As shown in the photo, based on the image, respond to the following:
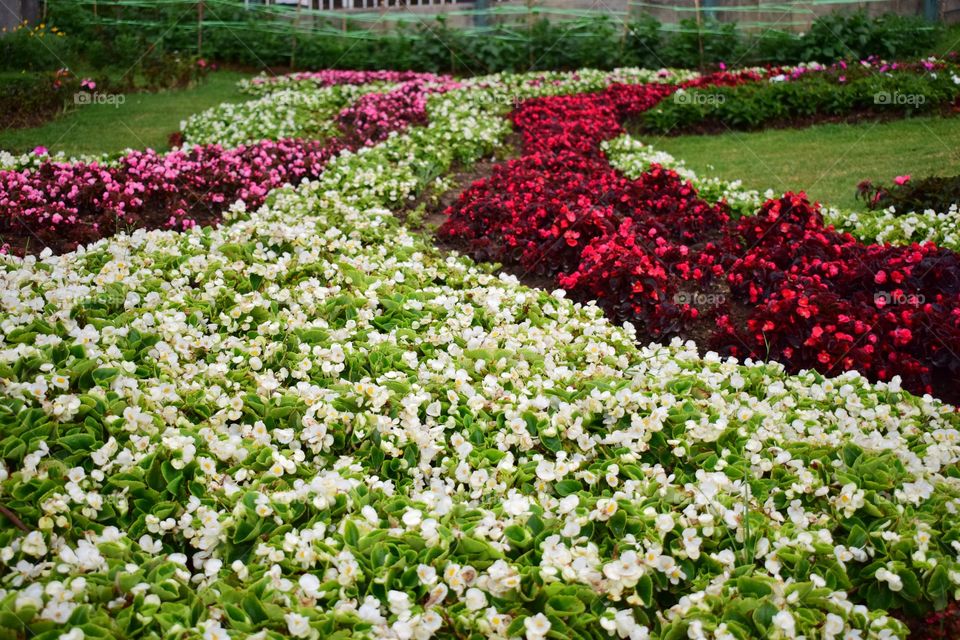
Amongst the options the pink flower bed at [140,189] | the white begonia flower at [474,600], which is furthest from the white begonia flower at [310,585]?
the pink flower bed at [140,189]

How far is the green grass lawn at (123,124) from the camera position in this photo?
31.7 ft

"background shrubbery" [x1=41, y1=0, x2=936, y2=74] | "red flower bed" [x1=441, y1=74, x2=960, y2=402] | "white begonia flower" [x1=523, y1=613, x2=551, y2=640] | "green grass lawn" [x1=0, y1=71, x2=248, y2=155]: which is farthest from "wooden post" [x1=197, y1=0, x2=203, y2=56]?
"white begonia flower" [x1=523, y1=613, x2=551, y2=640]

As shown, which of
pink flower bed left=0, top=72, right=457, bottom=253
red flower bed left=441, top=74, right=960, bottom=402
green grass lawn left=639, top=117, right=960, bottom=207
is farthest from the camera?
green grass lawn left=639, top=117, right=960, bottom=207

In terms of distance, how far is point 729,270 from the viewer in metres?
5.27

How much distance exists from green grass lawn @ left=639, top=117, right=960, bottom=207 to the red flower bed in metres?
2.08

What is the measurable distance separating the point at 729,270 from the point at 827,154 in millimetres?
4659

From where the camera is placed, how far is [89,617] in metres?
2.17

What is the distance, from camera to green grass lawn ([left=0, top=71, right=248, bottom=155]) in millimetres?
9672

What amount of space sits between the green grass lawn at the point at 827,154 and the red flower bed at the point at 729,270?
2081 mm

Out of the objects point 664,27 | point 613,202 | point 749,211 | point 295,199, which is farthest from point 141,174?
point 664,27

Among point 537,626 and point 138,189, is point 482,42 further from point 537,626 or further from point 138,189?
point 537,626

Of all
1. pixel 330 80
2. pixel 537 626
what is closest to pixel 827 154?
pixel 330 80

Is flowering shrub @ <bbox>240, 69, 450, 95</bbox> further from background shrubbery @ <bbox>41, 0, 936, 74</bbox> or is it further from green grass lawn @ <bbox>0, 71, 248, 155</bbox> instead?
background shrubbery @ <bbox>41, 0, 936, 74</bbox>

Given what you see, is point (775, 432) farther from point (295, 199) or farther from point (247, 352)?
point (295, 199)
